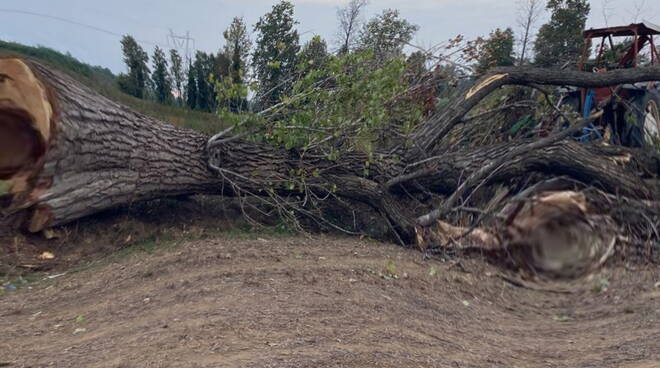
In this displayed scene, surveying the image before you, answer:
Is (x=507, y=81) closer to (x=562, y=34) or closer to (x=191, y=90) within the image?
(x=191, y=90)

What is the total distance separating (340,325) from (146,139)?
3.04m

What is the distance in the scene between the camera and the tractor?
6.76 m

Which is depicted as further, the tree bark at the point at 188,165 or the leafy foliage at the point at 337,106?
the leafy foliage at the point at 337,106

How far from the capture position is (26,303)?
3955 millimetres

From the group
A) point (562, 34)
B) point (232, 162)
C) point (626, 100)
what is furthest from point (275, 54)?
point (562, 34)

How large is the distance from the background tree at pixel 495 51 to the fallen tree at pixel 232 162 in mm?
1798

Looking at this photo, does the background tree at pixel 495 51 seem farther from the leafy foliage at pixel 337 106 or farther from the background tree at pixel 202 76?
the background tree at pixel 202 76

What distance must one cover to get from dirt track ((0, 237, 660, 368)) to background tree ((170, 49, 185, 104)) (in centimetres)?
681

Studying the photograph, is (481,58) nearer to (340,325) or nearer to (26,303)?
(340,325)

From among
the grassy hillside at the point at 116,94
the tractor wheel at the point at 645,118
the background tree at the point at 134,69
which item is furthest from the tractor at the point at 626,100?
the background tree at the point at 134,69

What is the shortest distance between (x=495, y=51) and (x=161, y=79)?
20.2 ft

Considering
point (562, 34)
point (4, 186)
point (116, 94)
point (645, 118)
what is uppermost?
point (562, 34)

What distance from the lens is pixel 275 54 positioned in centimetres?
871

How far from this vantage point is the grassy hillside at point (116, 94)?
27.4 feet
